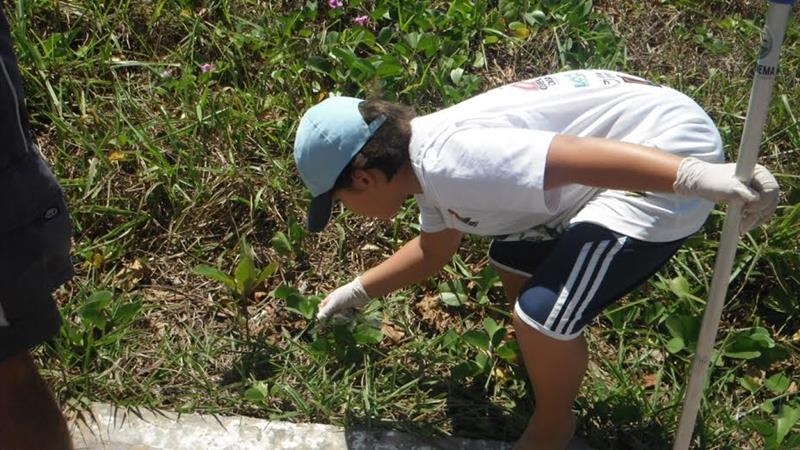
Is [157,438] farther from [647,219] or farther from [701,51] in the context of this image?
[701,51]

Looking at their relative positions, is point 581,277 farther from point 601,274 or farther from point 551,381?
point 551,381

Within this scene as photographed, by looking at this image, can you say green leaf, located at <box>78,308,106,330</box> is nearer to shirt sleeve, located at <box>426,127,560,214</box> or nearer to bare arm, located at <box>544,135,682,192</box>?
shirt sleeve, located at <box>426,127,560,214</box>

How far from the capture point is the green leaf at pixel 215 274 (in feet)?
9.53

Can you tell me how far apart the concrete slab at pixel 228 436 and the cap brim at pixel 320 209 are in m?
0.53

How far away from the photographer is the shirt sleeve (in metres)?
2.02

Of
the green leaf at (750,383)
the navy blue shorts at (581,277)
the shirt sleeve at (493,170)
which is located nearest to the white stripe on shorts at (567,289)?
the navy blue shorts at (581,277)

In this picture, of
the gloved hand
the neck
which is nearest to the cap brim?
the neck

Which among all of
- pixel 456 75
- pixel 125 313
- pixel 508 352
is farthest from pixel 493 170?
pixel 456 75

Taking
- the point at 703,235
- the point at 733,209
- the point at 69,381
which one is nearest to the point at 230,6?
the point at 69,381

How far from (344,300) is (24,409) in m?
0.90

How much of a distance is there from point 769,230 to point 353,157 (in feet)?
4.38

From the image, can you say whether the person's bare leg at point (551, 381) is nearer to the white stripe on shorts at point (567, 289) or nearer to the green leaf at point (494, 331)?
the white stripe on shorts at point (567, 289)

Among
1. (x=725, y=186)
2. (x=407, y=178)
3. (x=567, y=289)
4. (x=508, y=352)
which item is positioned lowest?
(x=508, y=352)

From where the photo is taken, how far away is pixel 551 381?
2275 millimetres
